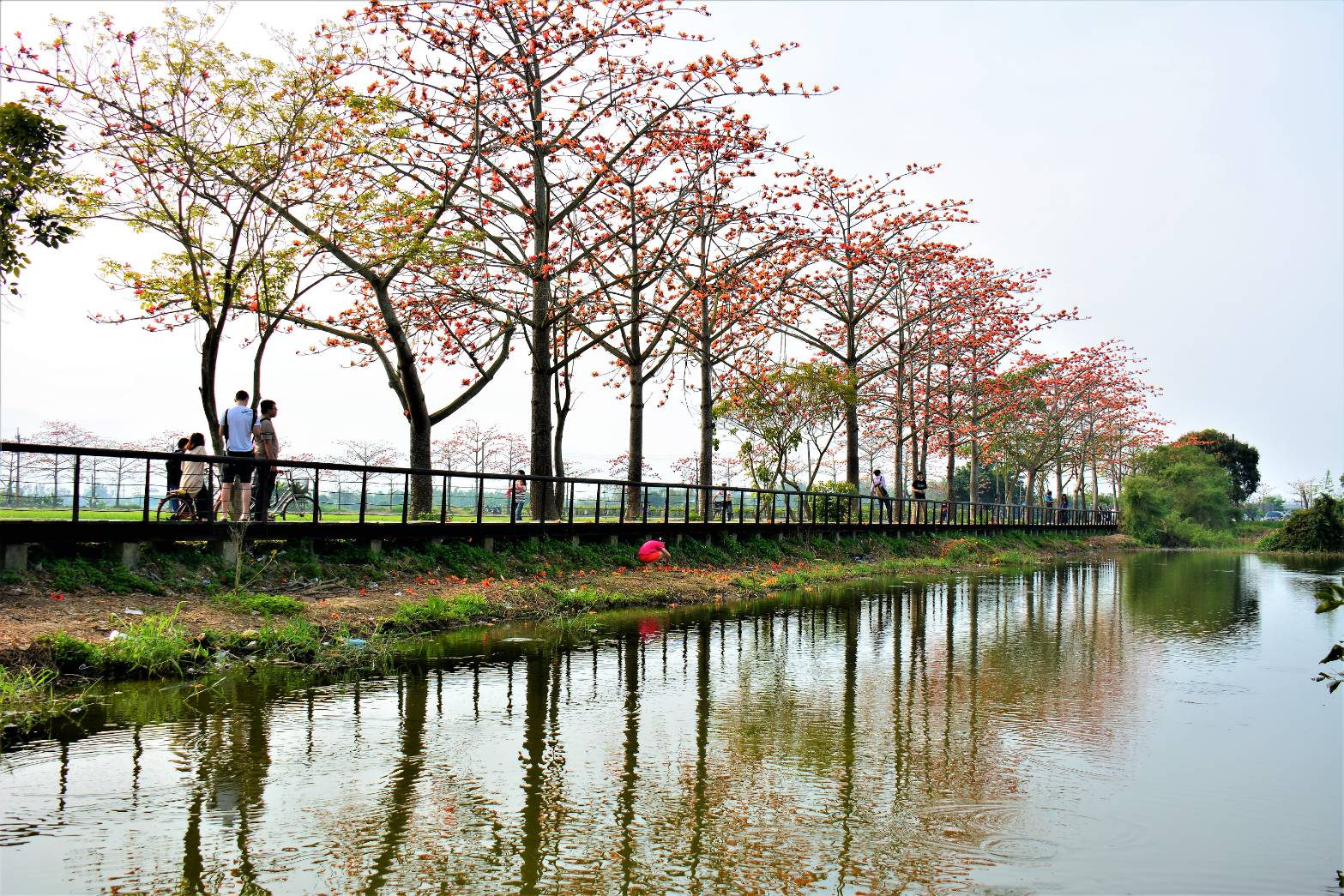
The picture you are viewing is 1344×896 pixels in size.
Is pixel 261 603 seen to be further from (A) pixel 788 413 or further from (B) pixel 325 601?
(A) pixel 788 413

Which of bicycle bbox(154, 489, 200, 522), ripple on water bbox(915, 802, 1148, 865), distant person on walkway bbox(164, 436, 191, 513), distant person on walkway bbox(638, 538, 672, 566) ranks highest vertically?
distant person on walkway bbox(164, 436, 191, 513)

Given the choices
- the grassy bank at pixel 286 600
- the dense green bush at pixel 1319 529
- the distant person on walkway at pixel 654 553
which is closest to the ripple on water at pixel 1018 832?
the grassy bank at pixel 286 600

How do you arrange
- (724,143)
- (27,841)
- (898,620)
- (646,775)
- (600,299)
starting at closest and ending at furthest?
(27,841), (646,775), (898,620), (724,143), (600,299)

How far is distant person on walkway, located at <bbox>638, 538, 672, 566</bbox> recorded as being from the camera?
62.7 ft

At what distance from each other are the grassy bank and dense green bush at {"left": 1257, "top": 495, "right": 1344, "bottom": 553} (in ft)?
116

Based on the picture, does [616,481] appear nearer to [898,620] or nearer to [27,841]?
[898,620]

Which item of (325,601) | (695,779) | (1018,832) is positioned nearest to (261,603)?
(325,601)

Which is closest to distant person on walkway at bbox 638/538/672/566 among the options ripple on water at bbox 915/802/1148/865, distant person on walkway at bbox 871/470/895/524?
ripple on water at bbox 915/802/1148/865

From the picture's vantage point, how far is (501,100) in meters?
19.0

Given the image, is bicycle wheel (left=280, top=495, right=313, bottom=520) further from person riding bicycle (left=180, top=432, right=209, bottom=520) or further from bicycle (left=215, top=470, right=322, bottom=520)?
person riding bicycle (left=180, top=432, right=209, bottom=520)

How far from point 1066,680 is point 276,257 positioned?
17.7 metres

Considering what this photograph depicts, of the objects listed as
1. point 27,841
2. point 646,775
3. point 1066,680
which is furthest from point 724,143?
point 27,841

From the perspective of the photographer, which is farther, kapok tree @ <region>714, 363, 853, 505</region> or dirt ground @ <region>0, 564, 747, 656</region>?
kapok tree @ <region>714, 363, 853, 505</region>

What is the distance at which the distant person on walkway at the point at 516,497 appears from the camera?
17977 millimetres
